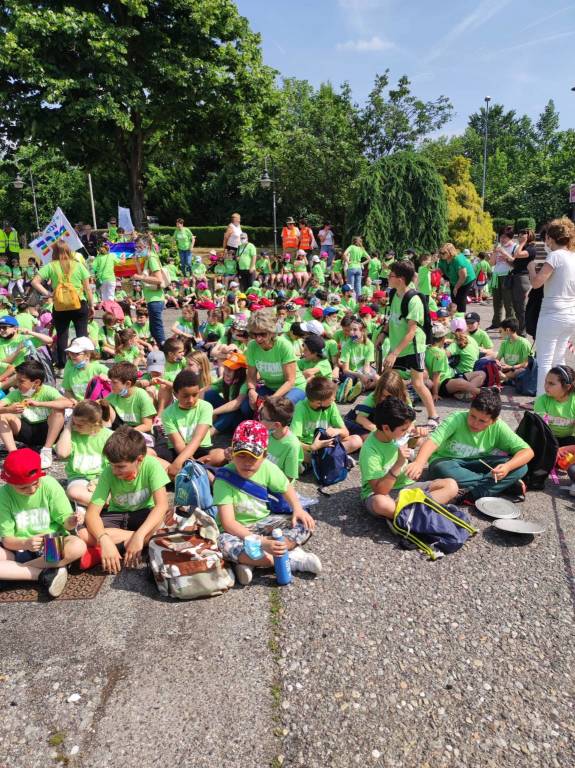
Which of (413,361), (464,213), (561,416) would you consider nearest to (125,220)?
(464,213)

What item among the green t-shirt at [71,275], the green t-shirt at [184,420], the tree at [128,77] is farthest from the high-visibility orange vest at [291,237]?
the green t-shirt at [184,420]

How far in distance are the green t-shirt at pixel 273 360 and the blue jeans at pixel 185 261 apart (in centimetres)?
1350

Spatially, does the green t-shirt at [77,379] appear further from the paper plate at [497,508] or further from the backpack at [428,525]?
the paper plate at [497,508]

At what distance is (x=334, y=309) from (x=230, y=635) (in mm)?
7271

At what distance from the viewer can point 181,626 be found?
10.9ft

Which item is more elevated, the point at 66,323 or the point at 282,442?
the point at 66,323

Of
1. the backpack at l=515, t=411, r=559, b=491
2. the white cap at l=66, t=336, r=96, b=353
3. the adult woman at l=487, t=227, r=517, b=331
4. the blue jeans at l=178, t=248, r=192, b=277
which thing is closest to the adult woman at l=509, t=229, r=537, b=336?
the adult woman at l=487, t=227, r=517, b=331

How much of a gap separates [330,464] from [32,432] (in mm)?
3273

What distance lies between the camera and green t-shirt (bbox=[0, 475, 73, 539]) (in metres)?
3.72

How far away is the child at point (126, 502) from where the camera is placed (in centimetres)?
376

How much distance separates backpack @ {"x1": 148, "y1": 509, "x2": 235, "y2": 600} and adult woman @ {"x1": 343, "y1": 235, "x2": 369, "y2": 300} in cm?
1223

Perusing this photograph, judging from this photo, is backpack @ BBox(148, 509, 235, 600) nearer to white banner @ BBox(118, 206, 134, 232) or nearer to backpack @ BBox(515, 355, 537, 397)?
backpack @ BBox(515, 355, 537, 397)

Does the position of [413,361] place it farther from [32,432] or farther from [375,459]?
[32,432]

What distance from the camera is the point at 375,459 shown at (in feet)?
14.0
